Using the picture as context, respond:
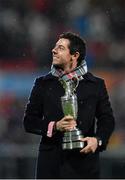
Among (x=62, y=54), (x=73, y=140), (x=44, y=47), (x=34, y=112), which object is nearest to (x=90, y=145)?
(x=73, y=140)

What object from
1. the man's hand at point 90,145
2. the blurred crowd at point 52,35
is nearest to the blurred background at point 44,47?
the blurred crowd at point 52,35

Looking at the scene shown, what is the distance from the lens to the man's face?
443 centimetres

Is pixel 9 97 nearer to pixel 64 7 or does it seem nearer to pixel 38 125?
pixel 64 7

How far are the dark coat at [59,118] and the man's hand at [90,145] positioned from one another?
85 millimetres

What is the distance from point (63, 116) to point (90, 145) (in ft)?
0.79

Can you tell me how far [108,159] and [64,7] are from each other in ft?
13.1

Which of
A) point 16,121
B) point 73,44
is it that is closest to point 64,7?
point 16,121

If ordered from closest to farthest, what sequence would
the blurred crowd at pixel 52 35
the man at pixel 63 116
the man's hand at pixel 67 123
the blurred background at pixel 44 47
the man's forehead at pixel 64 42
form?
the man's hand at pixel 67 123
the man at pixel 63 116
the man's forehead at pixel 64 42
the blurred background at pixel 44 47
the blurred crowd at pixel 52 35

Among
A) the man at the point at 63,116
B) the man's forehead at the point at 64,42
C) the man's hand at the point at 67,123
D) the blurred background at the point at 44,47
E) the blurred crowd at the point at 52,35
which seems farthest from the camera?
the blurred crowd at the point at 52,35

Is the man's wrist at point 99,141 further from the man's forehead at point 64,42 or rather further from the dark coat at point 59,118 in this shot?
the man's forehead at point 64,42

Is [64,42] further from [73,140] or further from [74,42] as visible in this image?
[73,140]

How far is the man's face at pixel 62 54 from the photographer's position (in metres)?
4.43

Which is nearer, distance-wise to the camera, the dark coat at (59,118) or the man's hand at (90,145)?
the man's hand at (90,145)

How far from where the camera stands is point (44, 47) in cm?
1018
